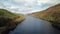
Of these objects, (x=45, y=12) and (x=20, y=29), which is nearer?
(x=20, y=29)

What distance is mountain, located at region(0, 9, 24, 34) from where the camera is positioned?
3.87 m

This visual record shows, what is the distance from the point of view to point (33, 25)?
13.2 ft

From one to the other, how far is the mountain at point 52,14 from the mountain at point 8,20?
463mm

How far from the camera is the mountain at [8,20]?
387 centimetres

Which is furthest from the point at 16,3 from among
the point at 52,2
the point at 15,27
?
the point at 52,2

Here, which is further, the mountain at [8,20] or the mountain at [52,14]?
the mountain at [52,14]

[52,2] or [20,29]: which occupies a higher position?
[52,2]

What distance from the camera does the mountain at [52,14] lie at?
407cm

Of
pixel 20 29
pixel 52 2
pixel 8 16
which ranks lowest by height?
pixel 20 29

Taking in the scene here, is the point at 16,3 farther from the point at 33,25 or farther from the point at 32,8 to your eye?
the point at 33,25

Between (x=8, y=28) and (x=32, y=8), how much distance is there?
0.82 meters

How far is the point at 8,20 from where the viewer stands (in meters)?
3.98

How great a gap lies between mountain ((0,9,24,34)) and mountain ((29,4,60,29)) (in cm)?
46

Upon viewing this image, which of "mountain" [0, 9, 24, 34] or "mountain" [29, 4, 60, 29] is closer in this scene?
"mountain" [0, 9, 24, 34]
